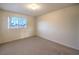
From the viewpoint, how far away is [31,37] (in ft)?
5.76

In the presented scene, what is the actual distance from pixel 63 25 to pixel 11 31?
950 millimetres

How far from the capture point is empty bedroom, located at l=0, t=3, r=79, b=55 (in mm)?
1591

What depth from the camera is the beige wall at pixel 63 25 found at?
1613 millimetres

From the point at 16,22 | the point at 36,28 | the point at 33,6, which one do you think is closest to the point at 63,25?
the point at 36,28

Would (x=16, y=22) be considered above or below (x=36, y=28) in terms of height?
above

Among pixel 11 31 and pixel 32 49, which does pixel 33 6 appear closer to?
pixel 11 31

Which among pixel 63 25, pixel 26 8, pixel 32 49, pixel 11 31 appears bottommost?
pixel 32 49

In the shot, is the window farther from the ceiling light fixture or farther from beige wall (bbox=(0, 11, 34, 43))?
the ceiling light fixture

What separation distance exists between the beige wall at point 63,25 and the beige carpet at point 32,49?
4.1 inches

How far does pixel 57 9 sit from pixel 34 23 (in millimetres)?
497

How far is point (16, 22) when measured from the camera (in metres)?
1.64
